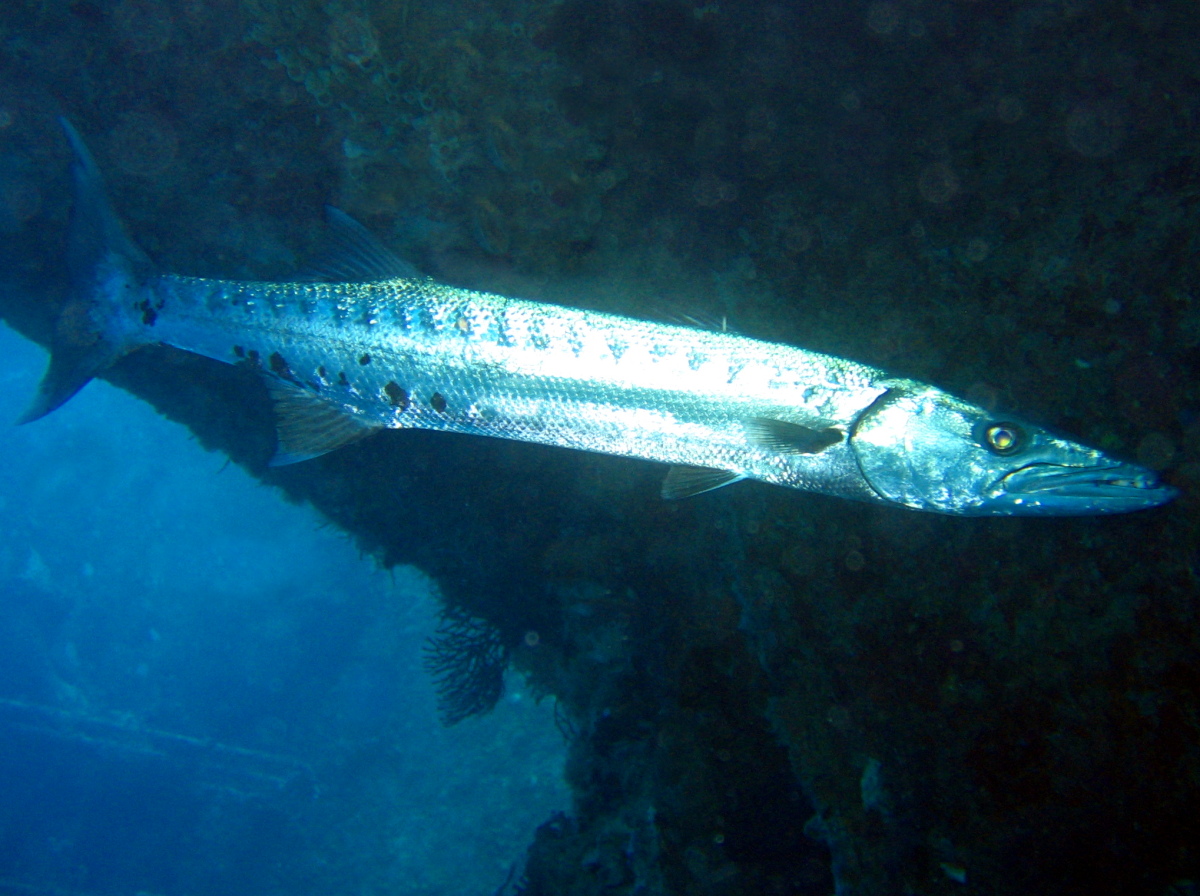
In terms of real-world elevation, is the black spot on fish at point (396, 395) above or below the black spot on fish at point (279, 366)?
below

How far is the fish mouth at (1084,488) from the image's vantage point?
2234 mm

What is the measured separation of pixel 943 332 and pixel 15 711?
36109 mm

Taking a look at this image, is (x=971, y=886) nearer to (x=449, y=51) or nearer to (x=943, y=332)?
(x=943, y=332)

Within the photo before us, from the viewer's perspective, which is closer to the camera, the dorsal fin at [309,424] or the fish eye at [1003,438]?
the fish eye at [1003,438]

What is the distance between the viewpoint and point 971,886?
2486 millimetres

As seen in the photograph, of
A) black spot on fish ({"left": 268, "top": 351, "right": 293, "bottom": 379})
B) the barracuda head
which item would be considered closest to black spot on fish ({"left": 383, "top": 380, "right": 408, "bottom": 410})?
black spot on fish ({"left": 268, "top": 351, "right": 293, "bottom": 379})

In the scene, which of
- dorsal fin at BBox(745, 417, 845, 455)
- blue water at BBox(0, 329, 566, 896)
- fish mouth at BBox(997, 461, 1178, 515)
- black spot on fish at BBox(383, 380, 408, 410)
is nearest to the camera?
fish mouth at BBox(997, 461, 1178, 515)

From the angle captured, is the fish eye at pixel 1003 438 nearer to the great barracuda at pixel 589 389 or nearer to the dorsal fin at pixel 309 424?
the great barracuda at pixel 589 389

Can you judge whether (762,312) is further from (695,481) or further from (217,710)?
(217,710)

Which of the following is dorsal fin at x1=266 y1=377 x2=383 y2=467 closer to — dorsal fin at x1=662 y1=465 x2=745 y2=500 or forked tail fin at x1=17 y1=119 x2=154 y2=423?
forked tail fin at x1=17 y1=119 x2=154 y2=423

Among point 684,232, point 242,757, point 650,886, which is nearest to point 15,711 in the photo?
point 242,757

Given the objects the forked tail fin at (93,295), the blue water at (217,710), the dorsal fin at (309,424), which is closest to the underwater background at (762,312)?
the forked tail fin at (93,295)

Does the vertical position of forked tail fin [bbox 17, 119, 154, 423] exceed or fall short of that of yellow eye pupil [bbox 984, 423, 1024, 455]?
it exceeds it

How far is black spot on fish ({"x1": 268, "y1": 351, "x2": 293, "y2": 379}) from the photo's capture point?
3293 mm
